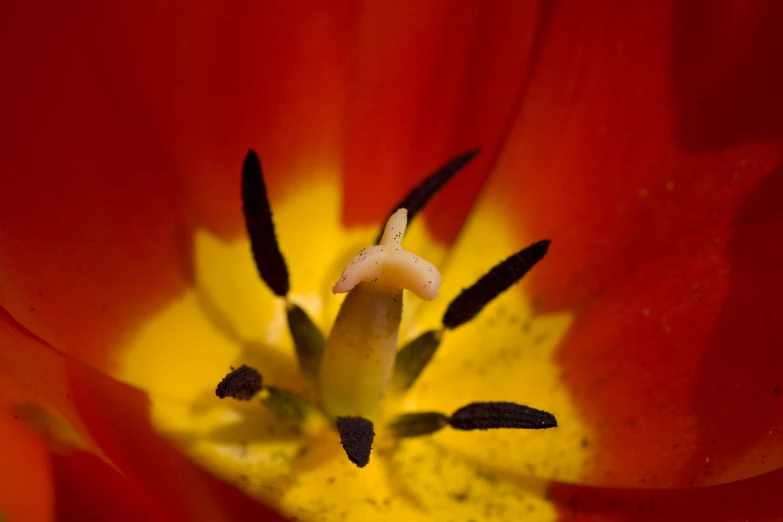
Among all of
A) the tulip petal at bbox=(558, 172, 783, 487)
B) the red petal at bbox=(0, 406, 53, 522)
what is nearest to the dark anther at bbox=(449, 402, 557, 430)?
the tulip petal at bbox=(558, 172, 783, 487)

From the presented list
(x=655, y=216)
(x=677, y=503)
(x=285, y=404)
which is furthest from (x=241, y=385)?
(x=655, y=216)

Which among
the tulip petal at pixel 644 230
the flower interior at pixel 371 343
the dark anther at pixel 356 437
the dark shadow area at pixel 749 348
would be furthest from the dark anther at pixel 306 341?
the dark shadow area at pixel 749 348

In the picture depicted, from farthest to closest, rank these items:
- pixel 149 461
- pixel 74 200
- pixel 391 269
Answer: pixel 74 200, pixel 391 269, pixel 149 461

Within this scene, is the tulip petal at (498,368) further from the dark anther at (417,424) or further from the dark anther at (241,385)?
the dark anther at (241,385)

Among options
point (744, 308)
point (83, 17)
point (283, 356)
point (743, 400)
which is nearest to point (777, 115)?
point (744, 308)

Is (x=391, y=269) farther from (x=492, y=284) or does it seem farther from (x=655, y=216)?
(x=655, y=216)

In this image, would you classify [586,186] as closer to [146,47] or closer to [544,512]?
[544,512]
